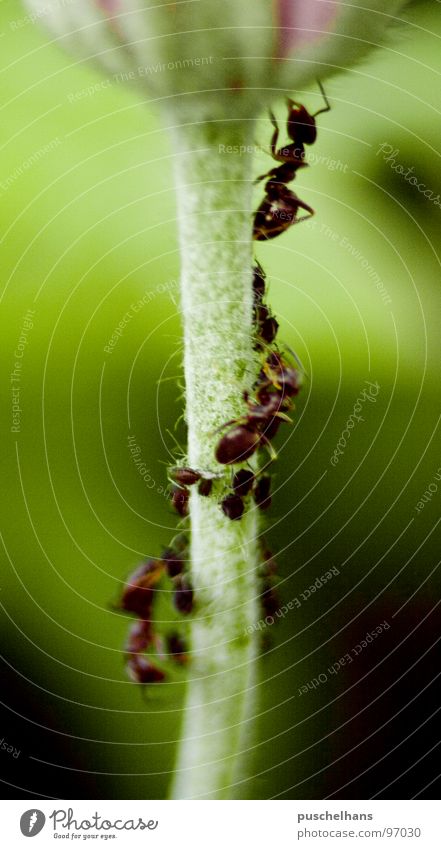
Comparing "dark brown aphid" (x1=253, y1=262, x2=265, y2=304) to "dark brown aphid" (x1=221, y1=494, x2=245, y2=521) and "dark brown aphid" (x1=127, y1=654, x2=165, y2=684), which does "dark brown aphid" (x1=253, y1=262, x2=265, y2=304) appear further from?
"dark brown aphid" (x1=127, y1=654, x2=165, y2=684)

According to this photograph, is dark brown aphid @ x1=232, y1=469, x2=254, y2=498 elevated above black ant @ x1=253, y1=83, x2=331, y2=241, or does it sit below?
below

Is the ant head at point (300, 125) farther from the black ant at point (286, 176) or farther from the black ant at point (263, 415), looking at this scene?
the black ant at point (263, 415)

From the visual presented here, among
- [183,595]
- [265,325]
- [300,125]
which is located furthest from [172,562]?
[300,125]

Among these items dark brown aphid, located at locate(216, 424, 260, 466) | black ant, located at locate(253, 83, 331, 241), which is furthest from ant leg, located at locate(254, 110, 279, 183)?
dark brown aphid, located at locate(216, 424, 260, 466)

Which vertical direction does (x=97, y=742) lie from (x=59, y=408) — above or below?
below

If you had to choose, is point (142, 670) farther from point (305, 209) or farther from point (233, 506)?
point (305, 209)

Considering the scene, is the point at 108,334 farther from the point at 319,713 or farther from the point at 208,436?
the point at 319,713

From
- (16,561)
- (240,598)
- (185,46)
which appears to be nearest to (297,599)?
(240,598)
